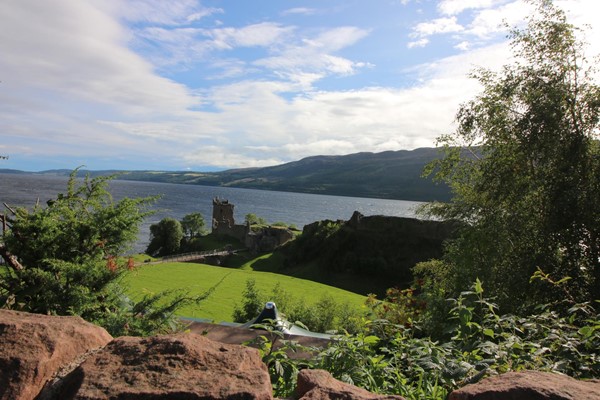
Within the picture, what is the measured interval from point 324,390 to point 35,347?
1.58 m

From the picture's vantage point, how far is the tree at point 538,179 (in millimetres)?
9453

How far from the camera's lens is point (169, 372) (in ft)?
6.64

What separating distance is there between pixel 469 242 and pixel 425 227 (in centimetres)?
3094

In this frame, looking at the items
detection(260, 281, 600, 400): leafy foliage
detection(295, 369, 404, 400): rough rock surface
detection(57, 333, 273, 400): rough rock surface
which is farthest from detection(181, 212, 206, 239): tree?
detection(295, 369, 404, 400): rough rock surface

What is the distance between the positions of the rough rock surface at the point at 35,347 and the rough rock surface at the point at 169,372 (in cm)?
15

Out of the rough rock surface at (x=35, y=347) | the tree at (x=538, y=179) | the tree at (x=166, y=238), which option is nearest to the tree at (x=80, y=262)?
the rough rock surface at (x=35, y=347)

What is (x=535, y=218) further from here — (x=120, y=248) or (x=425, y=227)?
(x=425, y=227)

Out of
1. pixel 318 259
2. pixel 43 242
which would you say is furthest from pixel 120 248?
pixel 318 259

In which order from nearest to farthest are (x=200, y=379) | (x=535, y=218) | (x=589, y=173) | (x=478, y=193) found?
(x=200, y=379)
(x=589, y=173)
(x=535, y=218)
(x=478, y=193)

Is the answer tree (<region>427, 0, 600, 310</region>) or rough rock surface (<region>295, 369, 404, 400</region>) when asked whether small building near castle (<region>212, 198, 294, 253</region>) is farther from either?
rough rock surface (<region>295, 369, 404, 400</region>)

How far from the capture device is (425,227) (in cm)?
4278

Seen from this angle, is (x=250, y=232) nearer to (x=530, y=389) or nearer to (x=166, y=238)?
(x=166, y=238)

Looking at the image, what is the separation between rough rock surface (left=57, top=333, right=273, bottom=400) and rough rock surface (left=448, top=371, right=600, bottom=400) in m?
0.96

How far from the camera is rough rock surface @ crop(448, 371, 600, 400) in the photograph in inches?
68.7
